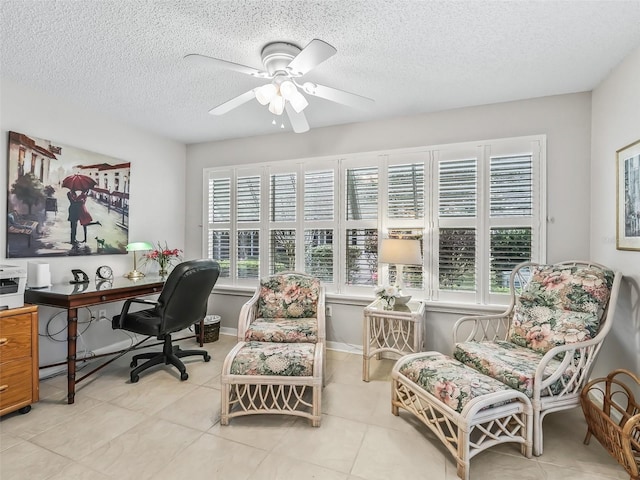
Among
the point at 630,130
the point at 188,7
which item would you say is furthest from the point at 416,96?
the point at 188,7

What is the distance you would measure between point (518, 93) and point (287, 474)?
3.32m

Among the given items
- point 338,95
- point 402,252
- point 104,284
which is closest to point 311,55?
point 338,95

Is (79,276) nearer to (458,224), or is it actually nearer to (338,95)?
(338,95)

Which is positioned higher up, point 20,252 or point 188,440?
point 20,252

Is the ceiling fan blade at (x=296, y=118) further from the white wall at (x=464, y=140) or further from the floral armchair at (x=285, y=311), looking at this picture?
the floral armchair at (x=285, y=311)

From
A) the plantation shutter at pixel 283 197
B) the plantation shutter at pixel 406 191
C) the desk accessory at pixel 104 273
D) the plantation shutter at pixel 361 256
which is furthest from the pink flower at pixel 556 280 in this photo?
the desk accessory at pixel 104 273

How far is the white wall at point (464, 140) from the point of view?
2.72m

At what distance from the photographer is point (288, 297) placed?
3.10 meters

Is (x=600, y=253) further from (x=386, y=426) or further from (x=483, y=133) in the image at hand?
(x=386, y=426)

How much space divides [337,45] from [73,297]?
2598mm

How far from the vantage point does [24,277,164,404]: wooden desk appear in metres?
2.34

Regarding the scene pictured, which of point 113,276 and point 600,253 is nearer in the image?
point 600,253

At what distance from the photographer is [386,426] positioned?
210cm

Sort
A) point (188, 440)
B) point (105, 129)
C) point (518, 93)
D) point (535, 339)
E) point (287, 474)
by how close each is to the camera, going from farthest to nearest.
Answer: point (105, 129)
point (518, 93)
point (535, 339)
point (188, 440)
point (287, 474)
